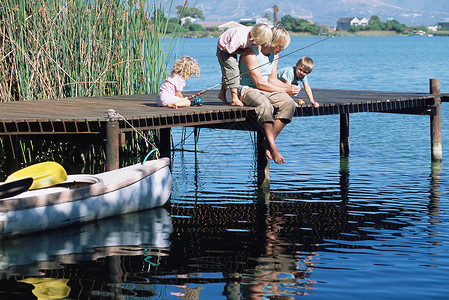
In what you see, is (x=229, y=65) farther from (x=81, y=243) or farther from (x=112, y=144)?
(x=81, y=243)

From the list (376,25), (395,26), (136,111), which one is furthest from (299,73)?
(376,25)

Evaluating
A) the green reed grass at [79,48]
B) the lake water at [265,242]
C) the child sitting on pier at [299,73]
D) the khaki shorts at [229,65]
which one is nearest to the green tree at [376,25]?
the lake water at [265,242]

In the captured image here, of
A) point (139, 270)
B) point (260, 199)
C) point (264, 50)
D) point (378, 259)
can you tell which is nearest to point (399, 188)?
point (260, 199)

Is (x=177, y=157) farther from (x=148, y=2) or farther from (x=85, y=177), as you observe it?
(x=85, y=177)

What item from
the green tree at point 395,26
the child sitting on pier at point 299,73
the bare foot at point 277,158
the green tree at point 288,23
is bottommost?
the green tree at point 395,26

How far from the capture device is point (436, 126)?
47.2 feet

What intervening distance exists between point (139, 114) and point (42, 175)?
1.51m

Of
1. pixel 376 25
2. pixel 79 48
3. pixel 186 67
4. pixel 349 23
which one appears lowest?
pixel 376 25

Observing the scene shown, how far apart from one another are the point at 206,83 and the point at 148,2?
78.4 feet

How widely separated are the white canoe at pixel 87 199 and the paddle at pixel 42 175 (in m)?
0.09

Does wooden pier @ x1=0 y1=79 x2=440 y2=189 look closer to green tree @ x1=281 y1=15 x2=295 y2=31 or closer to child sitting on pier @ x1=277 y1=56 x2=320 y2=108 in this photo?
child sitting on pier @ x1=277 y1=56 x2=320 y2=108

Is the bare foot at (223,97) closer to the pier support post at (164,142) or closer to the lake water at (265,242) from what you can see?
the lake water at (265,242)

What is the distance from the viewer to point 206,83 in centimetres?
3725

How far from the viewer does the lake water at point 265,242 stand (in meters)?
7.15
